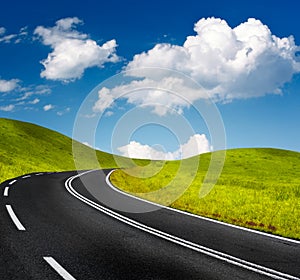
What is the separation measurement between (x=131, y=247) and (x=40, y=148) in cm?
6853

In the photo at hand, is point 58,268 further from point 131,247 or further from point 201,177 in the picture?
point 201,177

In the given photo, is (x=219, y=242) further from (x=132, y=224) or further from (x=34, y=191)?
(x=34, y=191)

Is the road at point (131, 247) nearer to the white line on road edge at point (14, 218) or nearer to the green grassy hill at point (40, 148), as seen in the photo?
the white line on road edge at point (14, 218)

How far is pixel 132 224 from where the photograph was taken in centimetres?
1146

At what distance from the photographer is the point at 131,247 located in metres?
8.62

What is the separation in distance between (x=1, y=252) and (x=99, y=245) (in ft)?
6.81

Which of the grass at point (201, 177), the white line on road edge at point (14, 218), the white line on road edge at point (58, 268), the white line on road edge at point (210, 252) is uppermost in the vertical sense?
the grass at point (201, 177)

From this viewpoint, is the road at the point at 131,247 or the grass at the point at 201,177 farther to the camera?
the grass at the point at 201,177

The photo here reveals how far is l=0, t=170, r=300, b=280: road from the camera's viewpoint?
6785mm

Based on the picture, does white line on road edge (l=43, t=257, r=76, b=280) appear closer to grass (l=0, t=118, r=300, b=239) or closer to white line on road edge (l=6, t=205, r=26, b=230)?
white line on road edge (l=6, t=205, r=26, b=230)

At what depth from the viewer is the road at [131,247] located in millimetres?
6785

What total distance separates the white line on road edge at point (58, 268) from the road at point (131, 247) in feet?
0.06

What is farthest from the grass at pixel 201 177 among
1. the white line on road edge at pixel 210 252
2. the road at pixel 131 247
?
the white line on road edge at pixel 210 252

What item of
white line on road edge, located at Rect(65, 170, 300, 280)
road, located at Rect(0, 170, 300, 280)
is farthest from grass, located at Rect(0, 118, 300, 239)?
white line on road edge, located at Rect(65, 170, 300, 280)
